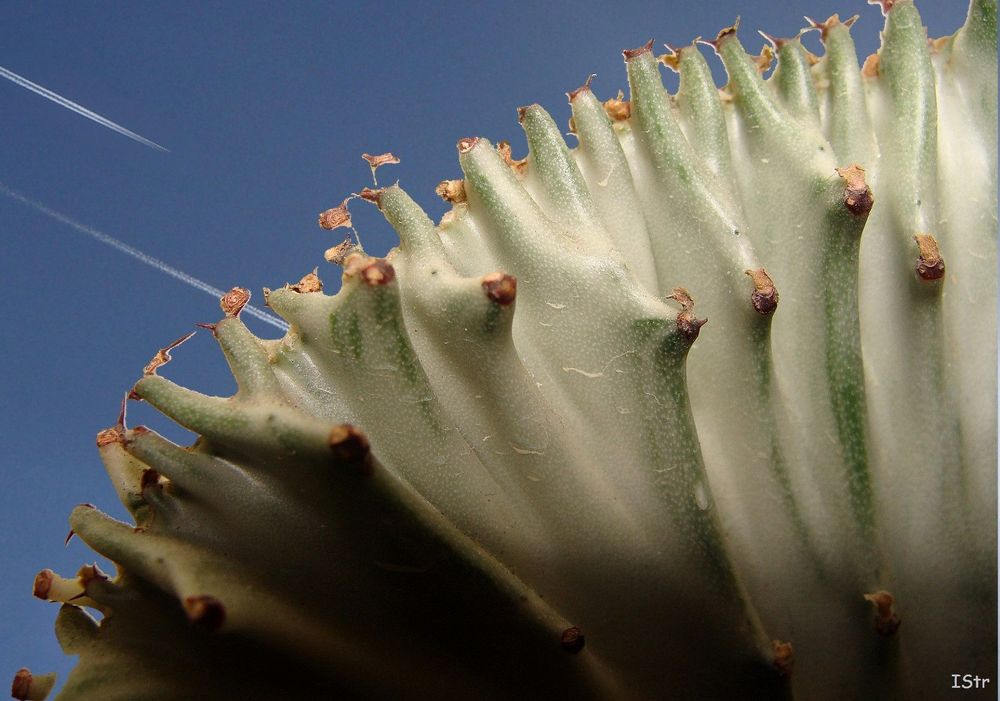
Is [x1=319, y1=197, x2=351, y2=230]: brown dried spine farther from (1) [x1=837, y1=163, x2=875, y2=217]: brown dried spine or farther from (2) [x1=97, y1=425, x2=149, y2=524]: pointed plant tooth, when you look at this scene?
(1) [x1=837, y1=163, x2=875, y2=217]: brown dried spine

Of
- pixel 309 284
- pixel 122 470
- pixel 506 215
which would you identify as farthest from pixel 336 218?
pixel 122 470

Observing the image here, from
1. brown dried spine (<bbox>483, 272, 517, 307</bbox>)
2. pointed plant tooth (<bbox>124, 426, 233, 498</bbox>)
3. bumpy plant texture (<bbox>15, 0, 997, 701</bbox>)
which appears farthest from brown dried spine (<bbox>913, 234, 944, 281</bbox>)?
pointed plant tooth (<bbox>124, 426, 233, 498</bbox>)

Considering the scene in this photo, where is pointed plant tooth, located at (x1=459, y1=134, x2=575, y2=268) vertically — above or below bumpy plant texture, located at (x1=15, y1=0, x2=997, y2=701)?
above

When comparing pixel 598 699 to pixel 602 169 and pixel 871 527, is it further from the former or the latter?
pixel 602 169

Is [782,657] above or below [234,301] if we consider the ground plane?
below

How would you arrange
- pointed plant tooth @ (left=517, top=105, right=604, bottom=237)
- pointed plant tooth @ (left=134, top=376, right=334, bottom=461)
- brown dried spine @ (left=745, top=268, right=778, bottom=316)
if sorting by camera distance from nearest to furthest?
pointed plant tooth @ (left=134, top=376, right=334, bottom=461) → brown dried spine @ (left=745, top=268, right=778, bottom=316) → pointed plant tooth @ (left=517, top=105, right=604, bottom=237)

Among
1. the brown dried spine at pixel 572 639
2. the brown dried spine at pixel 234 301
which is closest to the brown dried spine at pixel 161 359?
the brown dried spine at pixel 234 301

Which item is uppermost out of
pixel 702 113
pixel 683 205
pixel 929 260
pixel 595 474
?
pixel 702 113

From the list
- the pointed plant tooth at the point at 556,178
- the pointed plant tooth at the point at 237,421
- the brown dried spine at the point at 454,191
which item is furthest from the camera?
the brown dried spine at the point at 454,191

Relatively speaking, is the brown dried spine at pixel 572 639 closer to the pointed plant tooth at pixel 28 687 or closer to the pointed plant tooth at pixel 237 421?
the pointed plant tooth at pixel 237 421

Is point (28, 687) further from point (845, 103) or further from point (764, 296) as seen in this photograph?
point (845, 103)
